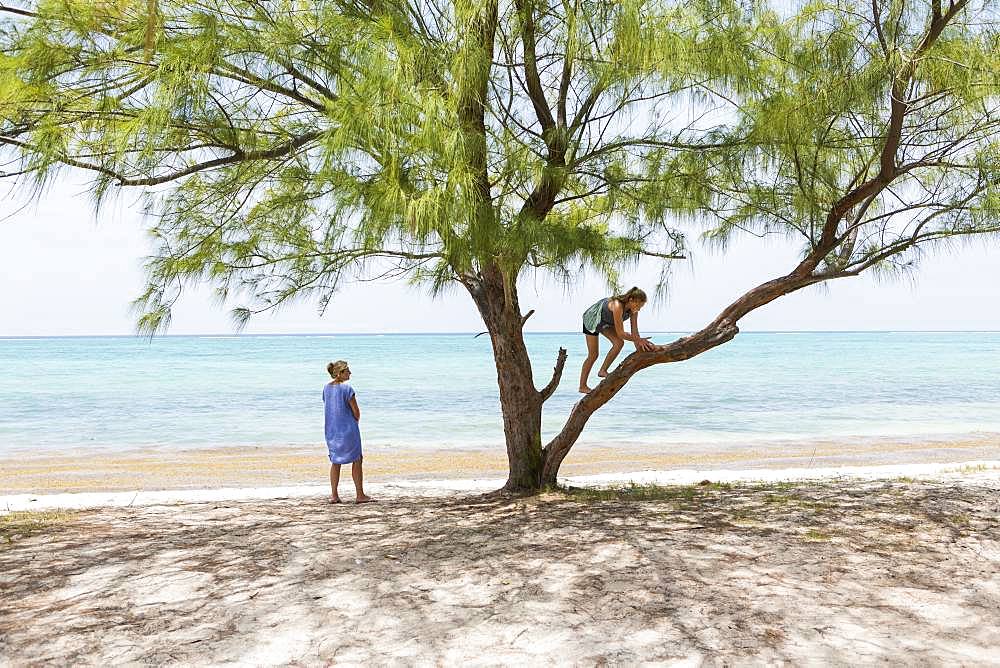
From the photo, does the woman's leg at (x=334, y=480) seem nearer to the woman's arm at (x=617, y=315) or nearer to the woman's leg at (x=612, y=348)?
the woman's leg at (x=612, y=348)

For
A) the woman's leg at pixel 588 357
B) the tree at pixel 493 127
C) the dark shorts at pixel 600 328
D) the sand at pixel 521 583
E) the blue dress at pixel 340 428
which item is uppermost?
the tree at pixel 493 127

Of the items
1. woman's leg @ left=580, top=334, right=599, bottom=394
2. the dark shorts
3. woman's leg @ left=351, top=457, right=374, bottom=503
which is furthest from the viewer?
woman's leg @ left=351, top=457, right=374, bottom=503

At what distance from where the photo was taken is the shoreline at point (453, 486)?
5.61m

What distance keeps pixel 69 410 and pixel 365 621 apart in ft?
55.1

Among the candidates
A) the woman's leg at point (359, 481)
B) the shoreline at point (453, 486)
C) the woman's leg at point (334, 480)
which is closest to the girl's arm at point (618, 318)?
the shoreline at point (453, 486)

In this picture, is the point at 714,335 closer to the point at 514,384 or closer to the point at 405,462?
the point at 514,384

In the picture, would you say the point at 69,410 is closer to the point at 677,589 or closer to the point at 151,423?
the point at 151,423

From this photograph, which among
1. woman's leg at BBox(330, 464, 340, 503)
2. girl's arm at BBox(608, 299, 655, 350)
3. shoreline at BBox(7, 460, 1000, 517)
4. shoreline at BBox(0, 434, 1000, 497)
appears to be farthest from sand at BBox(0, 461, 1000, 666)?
shoreline at BBox(0, 434, 1000, 497)

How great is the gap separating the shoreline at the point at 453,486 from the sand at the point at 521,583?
1.99 ft

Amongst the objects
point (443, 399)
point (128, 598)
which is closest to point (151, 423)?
point (443, 399)

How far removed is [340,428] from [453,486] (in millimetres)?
1487

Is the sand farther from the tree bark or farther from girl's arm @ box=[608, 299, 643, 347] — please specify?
girl's arm @ box=[608, 299, 643, 347]

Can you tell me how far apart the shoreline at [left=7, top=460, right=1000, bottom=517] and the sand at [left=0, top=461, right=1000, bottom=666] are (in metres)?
0.61

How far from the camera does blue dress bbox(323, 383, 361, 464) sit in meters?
5.07
